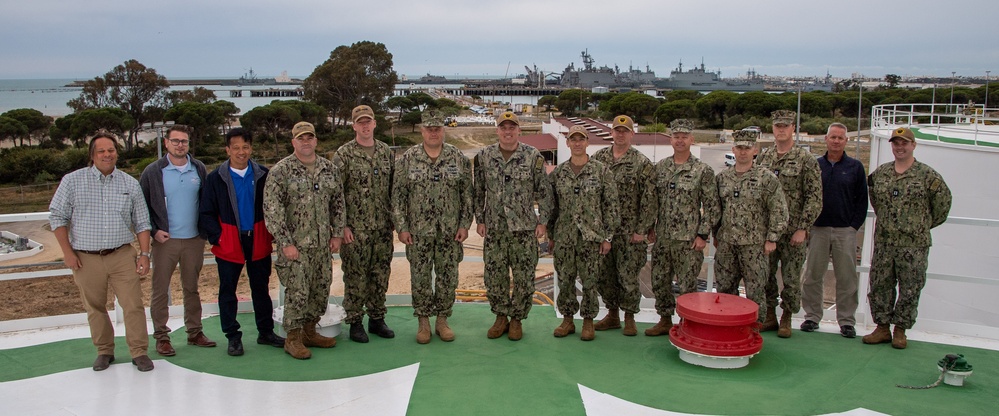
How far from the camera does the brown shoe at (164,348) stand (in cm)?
507

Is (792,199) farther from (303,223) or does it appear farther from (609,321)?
(303,223)

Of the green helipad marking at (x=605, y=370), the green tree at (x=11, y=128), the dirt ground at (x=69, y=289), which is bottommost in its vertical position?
the dirt ground at (x=69, y=289)

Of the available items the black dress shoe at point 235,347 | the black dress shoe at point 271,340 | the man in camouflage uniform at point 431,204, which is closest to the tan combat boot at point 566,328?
the man in camouflage uniform at point 431,204

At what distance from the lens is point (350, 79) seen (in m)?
57.3

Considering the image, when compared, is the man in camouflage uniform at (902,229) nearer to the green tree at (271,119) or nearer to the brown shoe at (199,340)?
the brown shoe at (199,340)

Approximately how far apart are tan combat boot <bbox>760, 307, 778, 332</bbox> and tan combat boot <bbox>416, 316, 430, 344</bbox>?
2721 mm

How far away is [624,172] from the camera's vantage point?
5.47 m

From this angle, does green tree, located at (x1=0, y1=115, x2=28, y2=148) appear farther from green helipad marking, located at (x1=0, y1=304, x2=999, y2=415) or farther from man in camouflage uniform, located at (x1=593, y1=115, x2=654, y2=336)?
man in camouflage uniform, located at (x1=593, y1=115, x2=654, y2=336)

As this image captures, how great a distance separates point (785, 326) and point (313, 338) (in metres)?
3.73

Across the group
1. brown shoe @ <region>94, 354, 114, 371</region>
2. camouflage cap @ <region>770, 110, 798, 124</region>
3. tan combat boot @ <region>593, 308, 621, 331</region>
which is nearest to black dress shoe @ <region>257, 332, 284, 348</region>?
brown shoe @ <region>94, 354, 114, 371</region>

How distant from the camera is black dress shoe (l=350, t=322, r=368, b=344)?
5.45 m

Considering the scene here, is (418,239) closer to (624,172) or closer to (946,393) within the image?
(624,172)

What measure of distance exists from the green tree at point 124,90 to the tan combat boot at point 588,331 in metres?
51.6

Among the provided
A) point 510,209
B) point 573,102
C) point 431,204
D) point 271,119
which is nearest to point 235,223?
point 431,204
